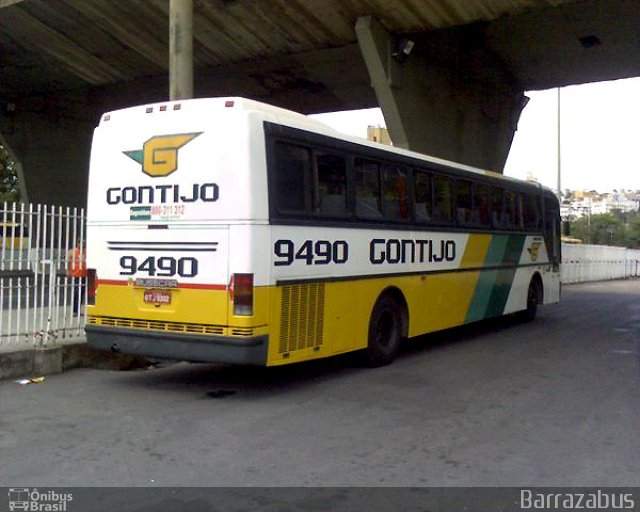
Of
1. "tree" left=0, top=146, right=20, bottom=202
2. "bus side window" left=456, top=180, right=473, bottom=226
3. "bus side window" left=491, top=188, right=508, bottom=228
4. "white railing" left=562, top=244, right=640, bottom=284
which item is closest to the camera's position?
"bus side window" left=456, top=180, right=473, bottom=226

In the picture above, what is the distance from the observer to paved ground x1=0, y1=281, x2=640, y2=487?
5434mm

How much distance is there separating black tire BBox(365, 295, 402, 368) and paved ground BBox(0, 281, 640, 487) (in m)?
0.23

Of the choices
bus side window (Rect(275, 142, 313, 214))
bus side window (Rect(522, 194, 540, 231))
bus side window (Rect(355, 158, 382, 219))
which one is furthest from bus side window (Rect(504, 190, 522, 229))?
bus side window (Rect(275, 142, 313, 214))

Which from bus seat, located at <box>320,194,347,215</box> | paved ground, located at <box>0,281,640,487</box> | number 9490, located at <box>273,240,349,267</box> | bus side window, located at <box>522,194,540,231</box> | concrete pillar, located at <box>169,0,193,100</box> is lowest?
paved ground, located at <box>0,281,640,487</box>

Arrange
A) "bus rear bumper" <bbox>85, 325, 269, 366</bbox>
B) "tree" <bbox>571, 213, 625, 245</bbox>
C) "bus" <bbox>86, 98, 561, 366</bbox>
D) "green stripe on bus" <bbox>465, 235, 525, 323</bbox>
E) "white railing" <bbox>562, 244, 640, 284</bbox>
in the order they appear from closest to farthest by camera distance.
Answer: "bus rear bumper" <bbox>85, 325, 269, 366</bbox>
"bus" <bbox>86, 98, 561, 366</bbox>
"green stripe on bus" <bbox>465, 235, 525, 323</bbox>
"white railing" <bbox>562, 244, 640, 284</bbox>
"tree" <bbox>571, 213, 625, 245</bbox>

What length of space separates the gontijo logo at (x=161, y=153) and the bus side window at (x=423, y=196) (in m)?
4.18

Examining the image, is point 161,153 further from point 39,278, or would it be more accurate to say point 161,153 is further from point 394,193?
point 394,193

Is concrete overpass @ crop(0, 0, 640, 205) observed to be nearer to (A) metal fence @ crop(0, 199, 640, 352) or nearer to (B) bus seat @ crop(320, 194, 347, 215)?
(B) bus seat @ crop(320, 194, 347, 215)

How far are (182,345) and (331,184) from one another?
2742 millimetres

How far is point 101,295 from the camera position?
850cm

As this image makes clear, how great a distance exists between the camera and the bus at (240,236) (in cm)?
762
